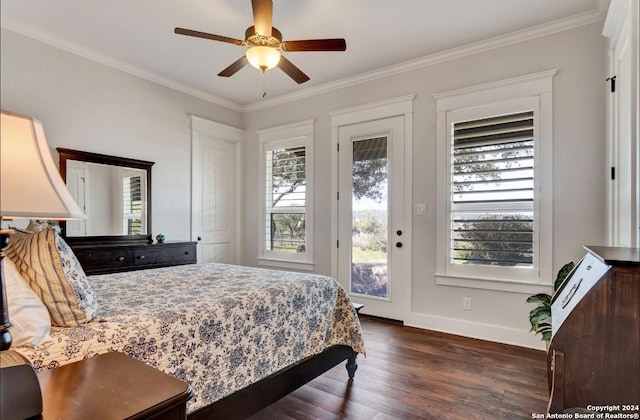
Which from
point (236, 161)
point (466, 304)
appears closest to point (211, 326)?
point (466, 304)

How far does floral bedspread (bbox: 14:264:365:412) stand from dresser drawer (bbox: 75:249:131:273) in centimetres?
94

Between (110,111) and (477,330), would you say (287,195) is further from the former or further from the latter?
(477,330)

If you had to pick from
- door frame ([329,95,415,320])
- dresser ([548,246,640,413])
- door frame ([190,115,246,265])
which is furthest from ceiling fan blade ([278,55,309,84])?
dresser ([548,246,640,413])

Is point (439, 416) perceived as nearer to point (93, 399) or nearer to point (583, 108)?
point (93, 399)

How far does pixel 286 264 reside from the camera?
461 cm

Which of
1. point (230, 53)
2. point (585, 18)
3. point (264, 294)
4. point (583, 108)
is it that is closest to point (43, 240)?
point (264, 294)

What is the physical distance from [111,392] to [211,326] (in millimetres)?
688

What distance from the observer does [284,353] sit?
1.94 meters

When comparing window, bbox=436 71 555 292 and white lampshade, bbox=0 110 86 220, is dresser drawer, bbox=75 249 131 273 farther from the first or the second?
window, bbox=436 71 555 292

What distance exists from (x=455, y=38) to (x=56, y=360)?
3599 mm

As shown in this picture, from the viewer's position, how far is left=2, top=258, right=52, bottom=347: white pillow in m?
1.09

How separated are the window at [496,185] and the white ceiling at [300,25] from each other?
0.49 m

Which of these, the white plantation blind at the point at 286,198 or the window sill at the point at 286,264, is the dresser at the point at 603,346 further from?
the white plantation blind at the point at 286,198

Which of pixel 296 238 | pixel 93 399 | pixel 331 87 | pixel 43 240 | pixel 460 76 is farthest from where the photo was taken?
pixel 296 238
